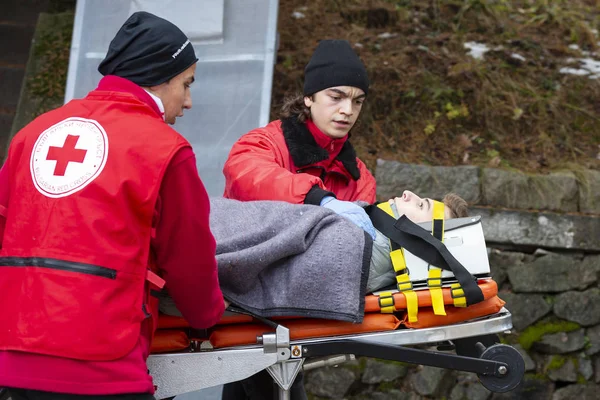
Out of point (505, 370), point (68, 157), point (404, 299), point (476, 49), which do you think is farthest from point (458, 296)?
point (476, 49)

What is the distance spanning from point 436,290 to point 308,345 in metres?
0.51

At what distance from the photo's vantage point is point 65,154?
2.28m

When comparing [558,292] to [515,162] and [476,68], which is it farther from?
[476,68]

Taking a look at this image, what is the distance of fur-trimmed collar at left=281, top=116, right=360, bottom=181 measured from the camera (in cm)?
361

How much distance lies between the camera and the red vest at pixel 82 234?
220cm

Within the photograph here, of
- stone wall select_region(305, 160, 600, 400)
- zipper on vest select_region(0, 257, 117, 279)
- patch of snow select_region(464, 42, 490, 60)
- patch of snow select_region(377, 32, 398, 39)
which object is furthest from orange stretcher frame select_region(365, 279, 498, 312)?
patch of snow select_region(377, 32, 398, 39)

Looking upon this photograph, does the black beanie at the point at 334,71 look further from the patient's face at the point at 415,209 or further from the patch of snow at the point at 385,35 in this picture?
the patch of snow at the point at 385,35

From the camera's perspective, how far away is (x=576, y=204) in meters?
5.72

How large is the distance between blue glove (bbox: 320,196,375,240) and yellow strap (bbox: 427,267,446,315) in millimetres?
278

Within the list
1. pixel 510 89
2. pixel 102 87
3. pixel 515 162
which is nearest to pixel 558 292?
pixel 515 162

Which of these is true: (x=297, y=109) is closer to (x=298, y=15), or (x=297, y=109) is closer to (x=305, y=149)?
(x=305, y=149)

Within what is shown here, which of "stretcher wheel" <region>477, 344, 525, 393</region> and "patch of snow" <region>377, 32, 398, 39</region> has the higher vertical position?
"stretcher wheel" <region>477, 344, 525, 393</region>

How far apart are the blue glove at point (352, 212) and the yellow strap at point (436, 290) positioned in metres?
0.28

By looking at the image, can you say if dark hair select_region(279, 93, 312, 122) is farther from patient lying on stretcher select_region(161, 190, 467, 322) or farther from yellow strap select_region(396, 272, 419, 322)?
yellow strap select_region(396, 272, 419, 322)
